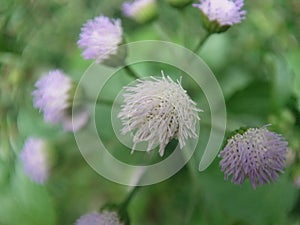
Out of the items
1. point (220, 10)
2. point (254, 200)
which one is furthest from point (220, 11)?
point (254, 200)

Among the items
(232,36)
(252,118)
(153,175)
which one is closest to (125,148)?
(153,175)

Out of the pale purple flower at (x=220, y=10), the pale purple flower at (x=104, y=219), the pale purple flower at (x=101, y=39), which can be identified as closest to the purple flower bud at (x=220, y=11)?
the pale purple flower at (x=220, y=10)

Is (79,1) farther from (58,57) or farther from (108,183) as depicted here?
(108,183)

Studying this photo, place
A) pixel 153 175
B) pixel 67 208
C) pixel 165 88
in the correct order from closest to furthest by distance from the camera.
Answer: pixel 165 88
pixel 153 175
pixel 67 208

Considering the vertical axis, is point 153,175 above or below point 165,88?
below

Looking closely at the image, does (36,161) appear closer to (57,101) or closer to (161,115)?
(57,101)

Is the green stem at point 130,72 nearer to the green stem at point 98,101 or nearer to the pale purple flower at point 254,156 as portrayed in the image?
the green stem at point 98,101
